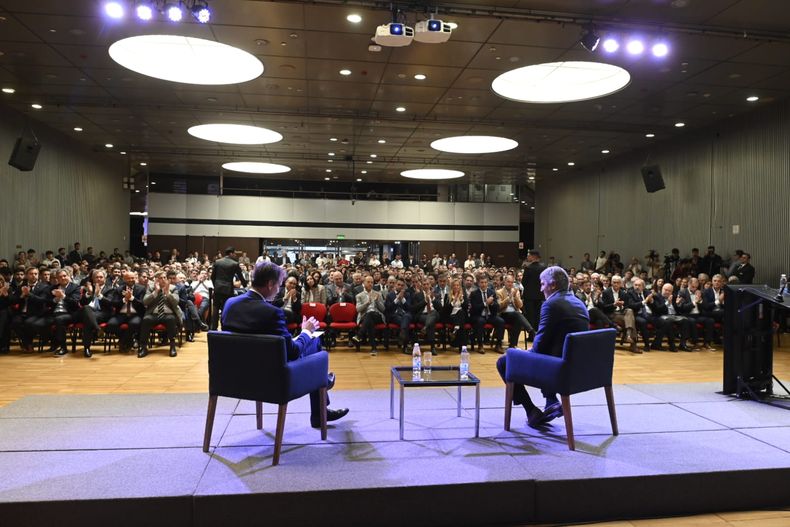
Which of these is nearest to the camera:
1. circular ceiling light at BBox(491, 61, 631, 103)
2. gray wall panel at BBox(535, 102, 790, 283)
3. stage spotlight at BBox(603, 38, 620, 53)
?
stage spotlight at BBox(603, 38, 620, 53)

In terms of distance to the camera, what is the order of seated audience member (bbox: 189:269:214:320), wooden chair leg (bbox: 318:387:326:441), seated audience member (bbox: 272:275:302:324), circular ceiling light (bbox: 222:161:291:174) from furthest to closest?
circular ceiling light (bbox: 222:161:291:174) < seated audience member (bbox: 189:269:214:320) < seated audience member (bbox: 272:275:302:324) < wooden chair leg (bbox: 318:387:326:441)

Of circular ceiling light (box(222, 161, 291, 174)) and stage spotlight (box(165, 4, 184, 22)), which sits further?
circular ceiling light (box(222, 161, 291, 174))

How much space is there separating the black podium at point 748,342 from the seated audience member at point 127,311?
722cm

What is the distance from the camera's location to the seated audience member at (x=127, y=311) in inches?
309

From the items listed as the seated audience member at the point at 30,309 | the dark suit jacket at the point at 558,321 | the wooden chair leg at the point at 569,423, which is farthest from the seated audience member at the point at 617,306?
the seated audience member at the point at 30,309

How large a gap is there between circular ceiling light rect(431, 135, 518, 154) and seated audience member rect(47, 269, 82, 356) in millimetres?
9841

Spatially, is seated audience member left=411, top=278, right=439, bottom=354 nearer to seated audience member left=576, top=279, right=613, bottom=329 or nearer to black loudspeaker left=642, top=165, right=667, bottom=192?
seated audience member left=576, top=279, right=613, bottom=329

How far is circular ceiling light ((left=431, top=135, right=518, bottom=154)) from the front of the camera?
600 inches

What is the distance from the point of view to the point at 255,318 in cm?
373

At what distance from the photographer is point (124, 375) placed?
650 cm

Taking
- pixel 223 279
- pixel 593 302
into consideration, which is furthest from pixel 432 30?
pixel 223 279

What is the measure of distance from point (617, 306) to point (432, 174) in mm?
14043

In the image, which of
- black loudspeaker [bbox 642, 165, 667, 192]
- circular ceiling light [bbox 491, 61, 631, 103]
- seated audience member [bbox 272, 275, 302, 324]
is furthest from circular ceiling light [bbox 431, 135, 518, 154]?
seated audience member [bbox 272, 275, 302, 324]

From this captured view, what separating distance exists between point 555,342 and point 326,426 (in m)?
1.81
